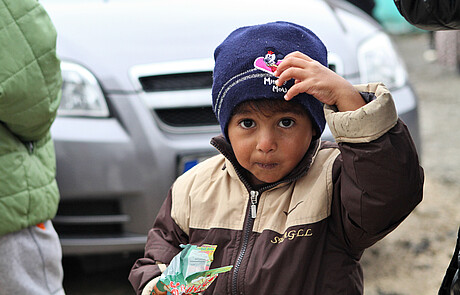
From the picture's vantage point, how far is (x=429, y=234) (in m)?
4.26

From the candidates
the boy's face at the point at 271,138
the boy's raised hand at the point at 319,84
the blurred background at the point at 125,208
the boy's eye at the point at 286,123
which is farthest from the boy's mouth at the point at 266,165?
the blurred background at the point at 125,208

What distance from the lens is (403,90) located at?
3871 millimetres

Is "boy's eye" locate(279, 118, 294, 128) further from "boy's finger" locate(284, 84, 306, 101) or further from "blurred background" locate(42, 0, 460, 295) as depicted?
"blurred background" locate(42, 0, 460, 295)

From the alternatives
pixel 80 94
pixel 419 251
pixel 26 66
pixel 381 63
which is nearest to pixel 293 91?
pixel 26 66

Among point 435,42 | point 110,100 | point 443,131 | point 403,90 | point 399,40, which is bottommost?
point 399,40

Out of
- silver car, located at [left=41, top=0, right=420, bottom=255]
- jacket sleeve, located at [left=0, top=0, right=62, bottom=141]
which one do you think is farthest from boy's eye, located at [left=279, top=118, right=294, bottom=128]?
silver car, located at [left=41, top=0, right=420, bottom=255]

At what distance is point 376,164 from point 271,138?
0.30 m

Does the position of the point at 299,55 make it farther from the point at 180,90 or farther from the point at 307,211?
the point at 180,90

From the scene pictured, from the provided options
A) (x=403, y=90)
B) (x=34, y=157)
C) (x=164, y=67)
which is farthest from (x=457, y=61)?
(x=34, y=157)

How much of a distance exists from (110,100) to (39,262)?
108cm

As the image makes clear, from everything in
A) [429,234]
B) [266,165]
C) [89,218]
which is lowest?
[429,234]

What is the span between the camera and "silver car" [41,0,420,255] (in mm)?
3260

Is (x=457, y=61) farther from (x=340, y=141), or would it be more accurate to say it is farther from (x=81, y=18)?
(x=340, y=141)

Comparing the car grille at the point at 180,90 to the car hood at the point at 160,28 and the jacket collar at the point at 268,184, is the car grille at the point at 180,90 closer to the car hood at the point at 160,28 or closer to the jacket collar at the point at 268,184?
the car hood at the point at 160,28
